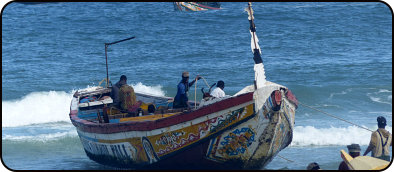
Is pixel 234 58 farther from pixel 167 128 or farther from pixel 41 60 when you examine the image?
pixel 167 128

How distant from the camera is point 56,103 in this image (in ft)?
67.4

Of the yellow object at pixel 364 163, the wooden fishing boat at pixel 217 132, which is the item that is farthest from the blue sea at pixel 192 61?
the yellow object at pixel 364 163

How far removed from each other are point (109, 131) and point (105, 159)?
1079 mm

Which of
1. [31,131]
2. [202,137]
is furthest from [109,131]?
[31,131]

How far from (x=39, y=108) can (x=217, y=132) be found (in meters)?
12.0

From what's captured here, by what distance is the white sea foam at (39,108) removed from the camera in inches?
730

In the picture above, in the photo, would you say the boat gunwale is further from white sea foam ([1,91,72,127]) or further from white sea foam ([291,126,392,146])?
white sea foam ([1,91,72,127])

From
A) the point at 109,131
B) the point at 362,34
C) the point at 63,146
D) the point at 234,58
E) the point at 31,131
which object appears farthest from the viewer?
the point at 362,34

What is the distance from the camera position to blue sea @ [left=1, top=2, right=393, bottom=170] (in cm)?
1503

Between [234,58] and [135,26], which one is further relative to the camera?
[135,26]

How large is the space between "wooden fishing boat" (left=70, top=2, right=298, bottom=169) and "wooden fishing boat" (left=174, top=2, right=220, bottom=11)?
74.7 feet

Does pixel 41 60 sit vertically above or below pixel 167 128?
below

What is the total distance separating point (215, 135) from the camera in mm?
9438

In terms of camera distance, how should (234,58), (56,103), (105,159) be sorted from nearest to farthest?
1. (105,159)
2. (56,103)
3. (234,58)
